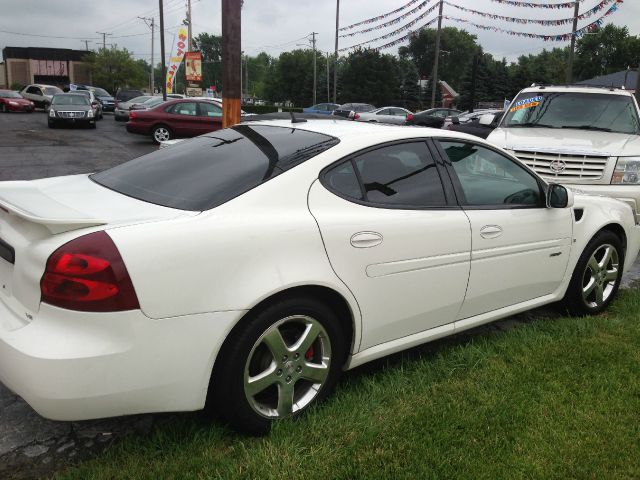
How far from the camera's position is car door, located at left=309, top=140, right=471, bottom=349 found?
274 centimetres

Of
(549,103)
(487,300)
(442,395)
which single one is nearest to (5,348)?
(442,395)

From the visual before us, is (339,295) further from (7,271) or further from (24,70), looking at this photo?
(24,70)

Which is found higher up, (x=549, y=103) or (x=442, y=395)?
(x=549, y=103)

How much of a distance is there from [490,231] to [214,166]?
166cm

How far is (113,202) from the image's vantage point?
104 inches

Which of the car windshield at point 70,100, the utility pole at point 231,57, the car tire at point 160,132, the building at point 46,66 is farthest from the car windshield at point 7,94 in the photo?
the building at point 46,66

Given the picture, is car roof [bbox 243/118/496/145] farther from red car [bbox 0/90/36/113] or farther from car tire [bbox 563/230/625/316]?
red car [bbox 0/90/36/113]

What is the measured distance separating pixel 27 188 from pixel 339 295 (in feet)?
5.36

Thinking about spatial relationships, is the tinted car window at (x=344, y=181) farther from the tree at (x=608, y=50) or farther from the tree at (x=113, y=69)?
the tree at (x=608, y=50)

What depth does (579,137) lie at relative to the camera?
6586 mm

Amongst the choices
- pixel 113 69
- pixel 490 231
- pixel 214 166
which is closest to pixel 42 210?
pixel 214 166

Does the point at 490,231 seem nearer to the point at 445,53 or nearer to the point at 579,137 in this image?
the point at 579,137

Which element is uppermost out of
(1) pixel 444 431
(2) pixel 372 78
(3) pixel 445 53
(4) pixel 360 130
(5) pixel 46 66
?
(3) pixel 445 53

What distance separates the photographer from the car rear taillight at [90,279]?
6.98 feet
